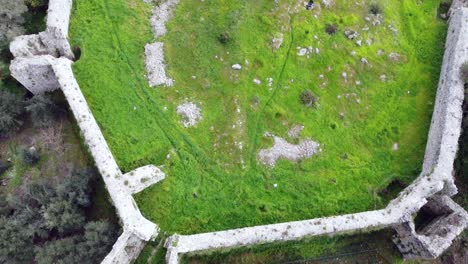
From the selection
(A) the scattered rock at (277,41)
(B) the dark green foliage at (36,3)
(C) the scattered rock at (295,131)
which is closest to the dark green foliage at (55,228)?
(C) the scattered rock at (295,131)

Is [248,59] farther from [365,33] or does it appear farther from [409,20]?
[409,20]

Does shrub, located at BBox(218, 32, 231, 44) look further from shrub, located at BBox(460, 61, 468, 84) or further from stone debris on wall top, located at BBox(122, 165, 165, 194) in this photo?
shrub, located at BBox(460, 61, 468, 84)

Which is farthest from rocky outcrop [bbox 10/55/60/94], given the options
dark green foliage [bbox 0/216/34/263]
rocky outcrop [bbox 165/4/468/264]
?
rocky outcrop [bbox 165/4/468/264]

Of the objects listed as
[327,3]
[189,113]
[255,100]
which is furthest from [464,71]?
[189,113]

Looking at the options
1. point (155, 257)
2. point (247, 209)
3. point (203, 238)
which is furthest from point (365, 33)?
point (155, 257)

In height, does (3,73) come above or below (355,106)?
below
